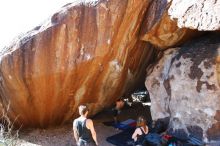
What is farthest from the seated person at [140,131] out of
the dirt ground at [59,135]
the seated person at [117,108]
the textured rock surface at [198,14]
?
the textured rock surface at [198,14]

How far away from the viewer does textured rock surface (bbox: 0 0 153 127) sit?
9.55 m

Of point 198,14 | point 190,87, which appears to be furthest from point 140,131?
point 198,14

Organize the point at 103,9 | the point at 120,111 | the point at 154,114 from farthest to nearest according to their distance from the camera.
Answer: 1. the point at 120,111
2. the point at 154,114
3. the point at 103,9

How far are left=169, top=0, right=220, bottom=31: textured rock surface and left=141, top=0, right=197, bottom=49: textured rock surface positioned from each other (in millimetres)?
692

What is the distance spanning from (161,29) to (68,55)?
254 cm

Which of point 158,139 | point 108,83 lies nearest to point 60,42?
point 108,83

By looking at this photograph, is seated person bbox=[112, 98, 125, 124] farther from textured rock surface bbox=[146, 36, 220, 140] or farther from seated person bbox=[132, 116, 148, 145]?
seated person bbox=[132, 116, 148, 145]

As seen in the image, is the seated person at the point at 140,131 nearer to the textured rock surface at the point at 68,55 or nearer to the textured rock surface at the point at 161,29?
→ the textured rock surface at the point at 68,55

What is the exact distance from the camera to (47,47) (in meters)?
9.59

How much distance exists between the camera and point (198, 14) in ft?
26.0

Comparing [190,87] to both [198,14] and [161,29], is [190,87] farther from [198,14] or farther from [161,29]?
[198,14]

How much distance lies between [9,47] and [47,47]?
100 cm

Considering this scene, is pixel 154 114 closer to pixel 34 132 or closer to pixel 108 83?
pixel 108 83

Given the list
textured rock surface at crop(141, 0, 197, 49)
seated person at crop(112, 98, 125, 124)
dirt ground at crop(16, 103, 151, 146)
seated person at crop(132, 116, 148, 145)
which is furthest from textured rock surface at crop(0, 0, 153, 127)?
seated person at crop(132, 116, 148, 145)
